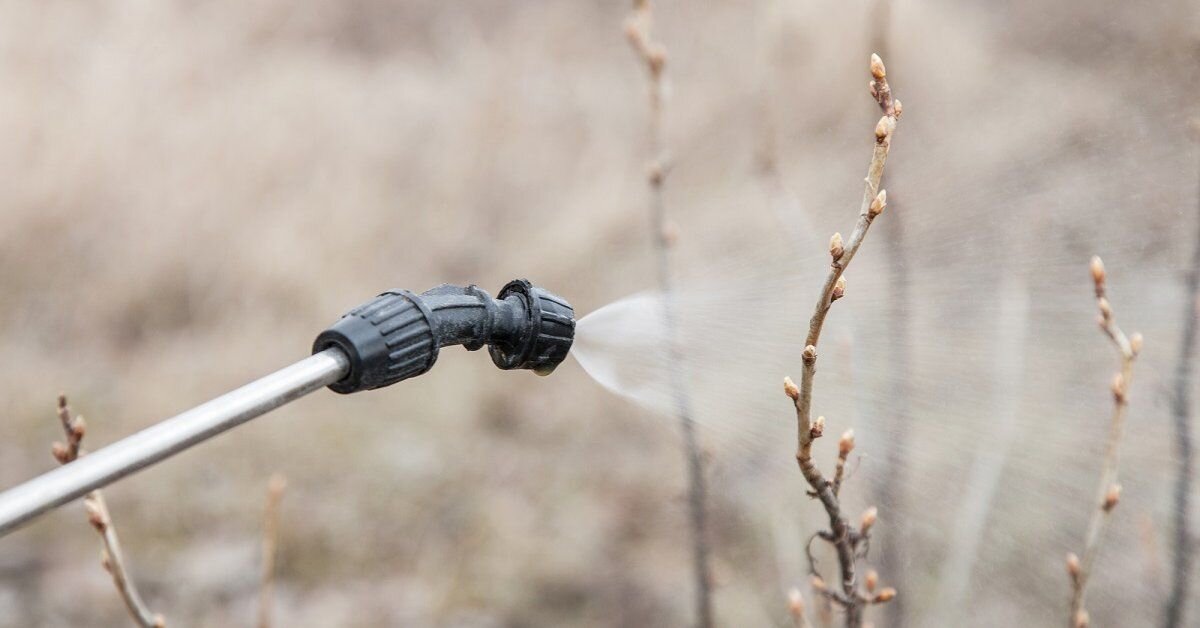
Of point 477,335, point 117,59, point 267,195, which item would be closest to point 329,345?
point 477,335

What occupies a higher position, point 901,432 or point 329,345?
point 901,432

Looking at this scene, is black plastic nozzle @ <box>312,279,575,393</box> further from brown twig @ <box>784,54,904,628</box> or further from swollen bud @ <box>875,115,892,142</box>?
swollen bud @ <box>875,115,892,142</box>

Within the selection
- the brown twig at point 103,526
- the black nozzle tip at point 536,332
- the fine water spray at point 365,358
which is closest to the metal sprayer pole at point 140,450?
the fine water spray at point 365,358

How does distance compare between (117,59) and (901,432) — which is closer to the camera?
(901,432)

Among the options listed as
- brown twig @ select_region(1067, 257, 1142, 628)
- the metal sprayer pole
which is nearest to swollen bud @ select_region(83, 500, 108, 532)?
the metal sprayer pole

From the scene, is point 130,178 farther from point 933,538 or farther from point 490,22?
point 933,538

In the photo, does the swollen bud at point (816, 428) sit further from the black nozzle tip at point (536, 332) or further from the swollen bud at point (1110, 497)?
the swollen bud at point (1110, 497)
